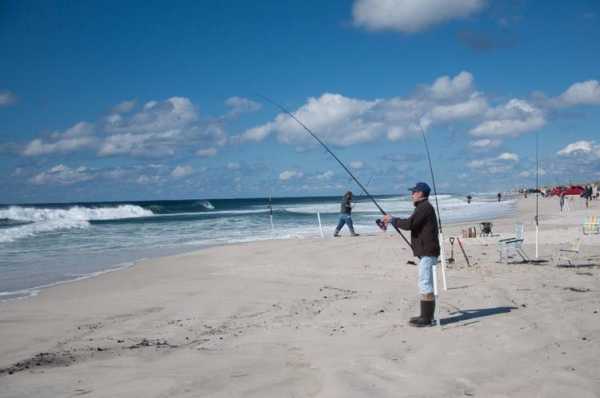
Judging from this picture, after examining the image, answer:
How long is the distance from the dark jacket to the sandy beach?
94 centimetres

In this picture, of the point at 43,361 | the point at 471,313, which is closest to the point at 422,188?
the point at 471,313

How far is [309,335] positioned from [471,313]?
2.30 meters

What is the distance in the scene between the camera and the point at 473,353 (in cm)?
504

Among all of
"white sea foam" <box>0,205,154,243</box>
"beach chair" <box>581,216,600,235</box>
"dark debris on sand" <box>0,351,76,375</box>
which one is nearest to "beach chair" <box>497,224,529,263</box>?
"beach chair" <box>581,216,600,235</box>

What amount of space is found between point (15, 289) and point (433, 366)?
946cm

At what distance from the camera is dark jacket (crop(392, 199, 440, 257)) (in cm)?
608

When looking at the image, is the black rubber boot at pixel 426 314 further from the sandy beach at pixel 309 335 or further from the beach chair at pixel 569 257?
the beach chair at pixel 569 257

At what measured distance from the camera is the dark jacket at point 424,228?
19.9ft

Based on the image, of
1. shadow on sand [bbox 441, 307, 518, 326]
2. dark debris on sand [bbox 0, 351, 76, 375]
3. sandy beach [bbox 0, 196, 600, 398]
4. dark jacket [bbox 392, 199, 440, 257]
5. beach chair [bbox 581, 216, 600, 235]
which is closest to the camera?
sandy beach [bbox 0, 196, 600, 398]

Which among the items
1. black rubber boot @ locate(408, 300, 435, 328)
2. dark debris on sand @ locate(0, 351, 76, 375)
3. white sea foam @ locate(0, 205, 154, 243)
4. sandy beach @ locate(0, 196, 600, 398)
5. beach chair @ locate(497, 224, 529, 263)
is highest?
white sea foam @ locate(0, 205, 154, 243)

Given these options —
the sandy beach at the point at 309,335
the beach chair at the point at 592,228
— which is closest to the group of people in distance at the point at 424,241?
the sandy beach at the point at 309,335

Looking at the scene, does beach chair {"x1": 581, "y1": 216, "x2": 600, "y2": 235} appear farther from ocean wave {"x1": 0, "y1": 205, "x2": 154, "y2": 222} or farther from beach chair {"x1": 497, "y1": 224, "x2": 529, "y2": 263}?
ocean wave {"x1": 0, "y1": 205, "x2": 154, "y2": 222}

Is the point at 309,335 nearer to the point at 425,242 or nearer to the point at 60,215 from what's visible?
the point at 425,242

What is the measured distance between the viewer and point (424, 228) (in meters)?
6.12
